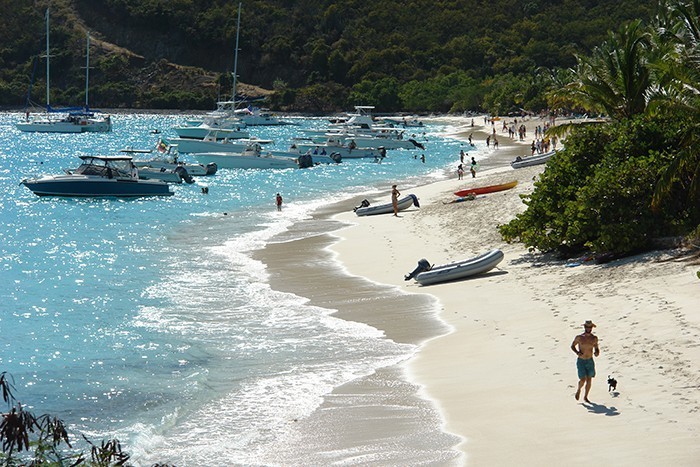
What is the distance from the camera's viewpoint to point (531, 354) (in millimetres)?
17391

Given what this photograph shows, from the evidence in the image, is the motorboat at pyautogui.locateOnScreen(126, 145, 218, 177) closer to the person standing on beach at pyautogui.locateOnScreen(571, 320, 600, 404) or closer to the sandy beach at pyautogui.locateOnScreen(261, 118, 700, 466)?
the sandy beach at pyautogui.locateOnScreen(261, 118, 700, 466)

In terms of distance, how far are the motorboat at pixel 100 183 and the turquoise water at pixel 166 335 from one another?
14.1 ft

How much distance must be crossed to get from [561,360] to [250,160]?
55.1 m

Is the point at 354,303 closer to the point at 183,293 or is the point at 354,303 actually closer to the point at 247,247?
the point at 183,293

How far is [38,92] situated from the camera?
19188 cm

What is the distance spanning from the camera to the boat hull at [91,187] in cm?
5006

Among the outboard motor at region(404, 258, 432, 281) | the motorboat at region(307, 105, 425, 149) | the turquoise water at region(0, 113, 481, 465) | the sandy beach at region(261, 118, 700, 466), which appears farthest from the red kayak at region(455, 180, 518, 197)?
the motorboat at region(307, 105, 425, 149)

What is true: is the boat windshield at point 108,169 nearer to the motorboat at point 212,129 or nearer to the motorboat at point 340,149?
the motorboat at point 340,149

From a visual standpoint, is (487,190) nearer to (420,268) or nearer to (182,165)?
(420,268)

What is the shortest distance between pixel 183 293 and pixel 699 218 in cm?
1302

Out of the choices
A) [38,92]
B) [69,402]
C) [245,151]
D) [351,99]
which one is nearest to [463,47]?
[351,99]

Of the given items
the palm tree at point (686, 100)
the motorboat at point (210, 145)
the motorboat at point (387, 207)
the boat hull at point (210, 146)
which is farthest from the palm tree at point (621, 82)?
the boat hull at point (210, 146)

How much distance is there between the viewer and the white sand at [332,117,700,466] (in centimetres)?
1290

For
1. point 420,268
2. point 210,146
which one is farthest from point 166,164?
point 420,268
